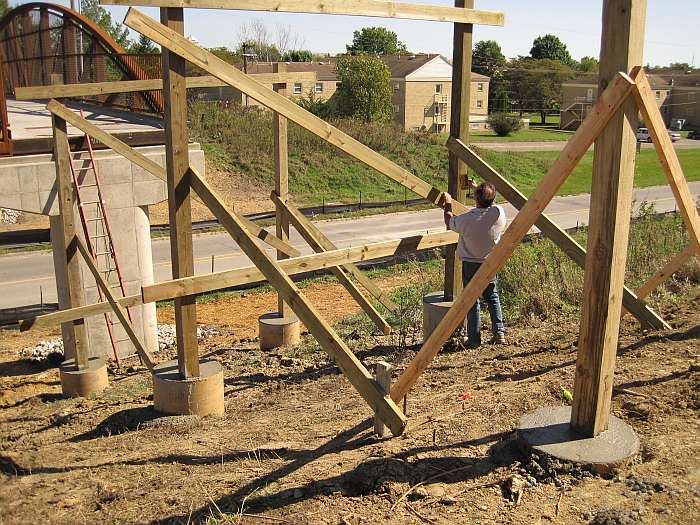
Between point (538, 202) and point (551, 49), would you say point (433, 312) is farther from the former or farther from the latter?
point (551, 49)

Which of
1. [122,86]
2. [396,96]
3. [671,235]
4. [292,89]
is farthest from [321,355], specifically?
[396,96]

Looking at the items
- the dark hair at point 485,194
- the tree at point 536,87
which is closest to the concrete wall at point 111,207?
the dark hair at point 485,194

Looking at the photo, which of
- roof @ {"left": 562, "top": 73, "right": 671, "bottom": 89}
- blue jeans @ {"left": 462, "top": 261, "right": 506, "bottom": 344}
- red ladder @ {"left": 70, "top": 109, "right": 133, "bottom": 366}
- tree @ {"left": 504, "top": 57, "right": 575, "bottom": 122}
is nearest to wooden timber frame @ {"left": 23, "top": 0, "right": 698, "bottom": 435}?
blue jeans @ {"left": 462, "top": 261, "right": 506, "bottom": 344}

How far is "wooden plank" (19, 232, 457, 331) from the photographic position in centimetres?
568

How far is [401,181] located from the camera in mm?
7117

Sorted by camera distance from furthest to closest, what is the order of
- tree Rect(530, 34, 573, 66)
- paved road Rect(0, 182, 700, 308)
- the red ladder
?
tree Rect(530, 34, 573, 66), paved road Rect(0, 182, 700, 308), the red ladder

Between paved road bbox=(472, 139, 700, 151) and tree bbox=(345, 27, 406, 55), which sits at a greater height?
tree bbox=(345, 27, 406, 55)

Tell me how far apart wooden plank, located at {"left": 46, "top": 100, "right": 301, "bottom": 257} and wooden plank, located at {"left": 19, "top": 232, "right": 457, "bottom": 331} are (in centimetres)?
174

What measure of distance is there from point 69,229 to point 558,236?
6.21 meters

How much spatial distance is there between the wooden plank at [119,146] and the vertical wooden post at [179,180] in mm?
2208

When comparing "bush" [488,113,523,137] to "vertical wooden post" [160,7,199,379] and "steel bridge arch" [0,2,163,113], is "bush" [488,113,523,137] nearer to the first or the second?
"steel bridge arch" [0,2,163,113]

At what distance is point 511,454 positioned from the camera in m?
4.51

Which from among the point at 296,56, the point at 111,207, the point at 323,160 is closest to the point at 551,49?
the point at 296,56

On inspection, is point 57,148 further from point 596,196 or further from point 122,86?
point 596,196
